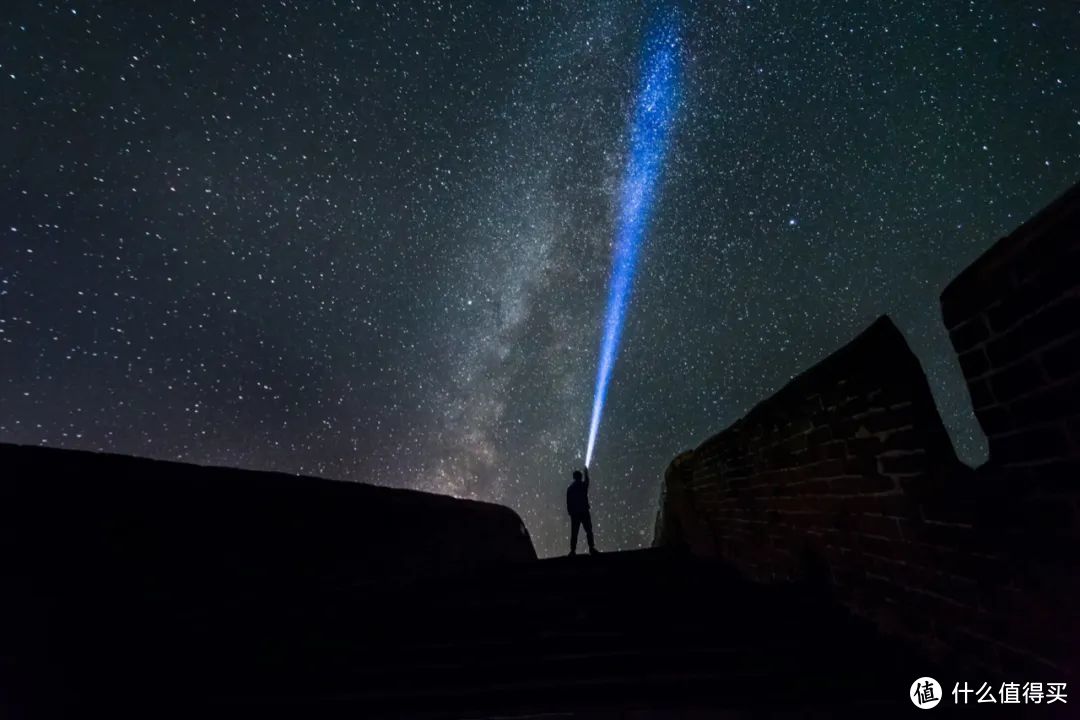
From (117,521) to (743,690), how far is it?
3010 mm

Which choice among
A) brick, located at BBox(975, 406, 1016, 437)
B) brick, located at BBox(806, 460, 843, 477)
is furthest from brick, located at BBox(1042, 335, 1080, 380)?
brick, located at BBox(806, 460, 843, 477)

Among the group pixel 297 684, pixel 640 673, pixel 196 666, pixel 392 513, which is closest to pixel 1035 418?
pixel 640 673

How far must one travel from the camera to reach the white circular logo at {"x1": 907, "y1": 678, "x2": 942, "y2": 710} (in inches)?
65.6

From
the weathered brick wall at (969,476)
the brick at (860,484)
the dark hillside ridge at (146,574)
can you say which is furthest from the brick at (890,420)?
the dark hillside ridge at (146,574)

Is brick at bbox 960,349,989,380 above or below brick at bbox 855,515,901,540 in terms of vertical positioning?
above

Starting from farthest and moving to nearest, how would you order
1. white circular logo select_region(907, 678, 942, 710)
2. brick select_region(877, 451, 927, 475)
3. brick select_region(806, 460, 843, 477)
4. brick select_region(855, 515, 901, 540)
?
brick select_region(806, 460, 843, 477)
brick select_region(855, 515, 901, 540)
brick select_region(877, 451, 927, 475)
white circular logo select_region(907, 678, 942, 710)

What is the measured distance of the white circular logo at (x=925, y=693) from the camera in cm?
167

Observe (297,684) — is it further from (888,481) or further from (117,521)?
(888,481)

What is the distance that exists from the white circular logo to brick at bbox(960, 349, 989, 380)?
1179mm

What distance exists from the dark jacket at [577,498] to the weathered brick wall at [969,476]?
22.7 ft

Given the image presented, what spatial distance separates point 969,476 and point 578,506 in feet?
28.8

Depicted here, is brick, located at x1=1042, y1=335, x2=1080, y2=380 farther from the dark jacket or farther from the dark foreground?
the dark jacket

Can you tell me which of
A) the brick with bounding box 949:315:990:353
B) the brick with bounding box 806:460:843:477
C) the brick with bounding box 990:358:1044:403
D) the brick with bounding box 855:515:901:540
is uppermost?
the brick with bounding box 949:315:990:353

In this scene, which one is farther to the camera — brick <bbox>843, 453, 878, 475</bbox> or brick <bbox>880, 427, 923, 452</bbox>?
brick <bbox>843, 453, 878, 475</bbox>
